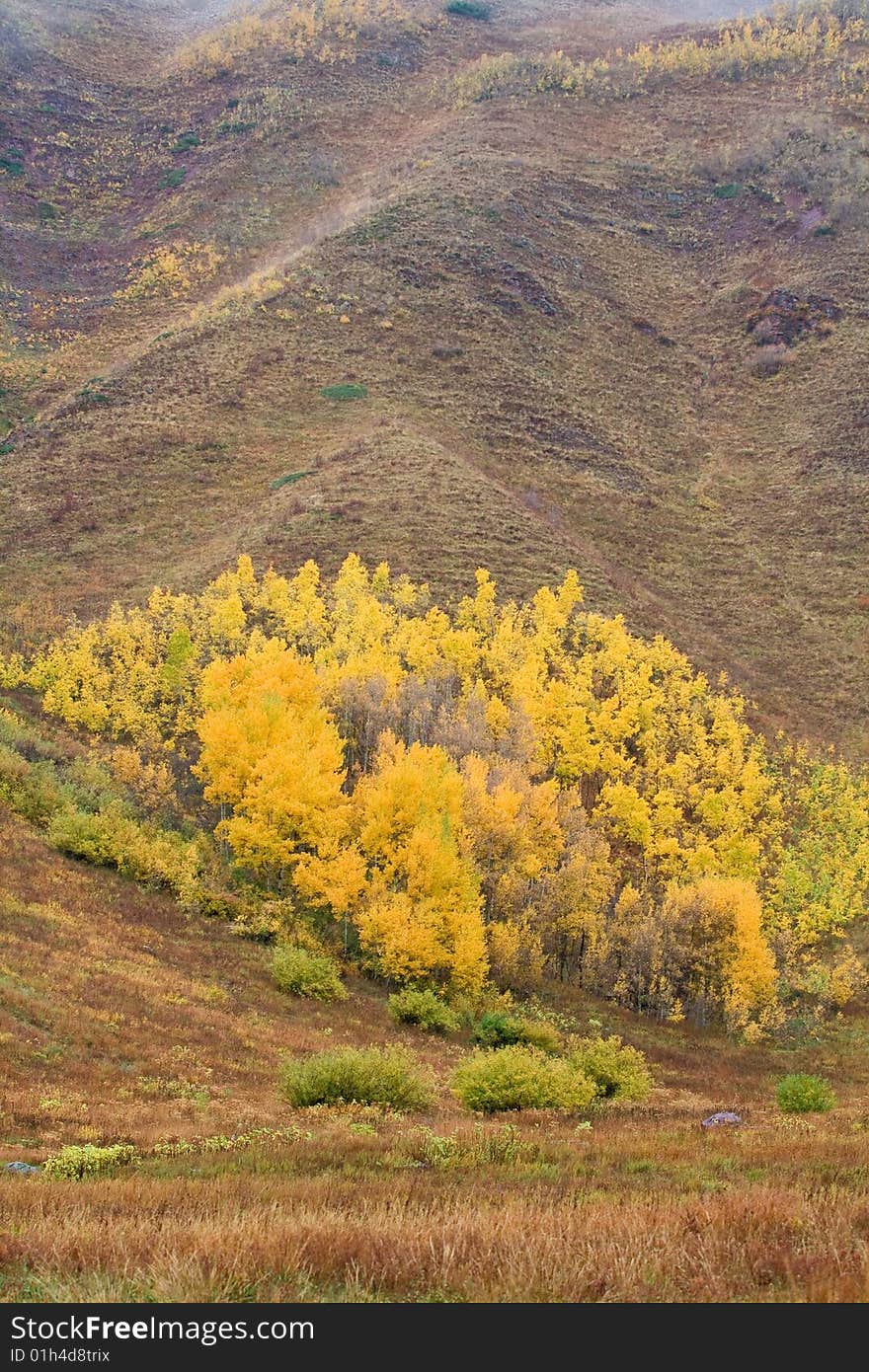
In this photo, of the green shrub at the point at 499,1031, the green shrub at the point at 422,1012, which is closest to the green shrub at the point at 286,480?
the green shrub at the point at 422,1012

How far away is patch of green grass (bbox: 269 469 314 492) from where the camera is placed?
73.9 m

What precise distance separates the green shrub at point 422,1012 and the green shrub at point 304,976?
1.93 m

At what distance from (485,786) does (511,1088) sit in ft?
78.8

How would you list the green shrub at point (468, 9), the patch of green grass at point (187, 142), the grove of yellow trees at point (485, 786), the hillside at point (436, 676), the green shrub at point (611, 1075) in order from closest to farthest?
1. the hillside at point (436, 676)
2. the green shrub at point (611, 1075)
3. the grove of yellow trees at point (485, 786)
4. the patch of green grass at point (187, 142)
5. the green shrub at point (468, 9)

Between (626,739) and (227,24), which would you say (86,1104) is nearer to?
(626,739)

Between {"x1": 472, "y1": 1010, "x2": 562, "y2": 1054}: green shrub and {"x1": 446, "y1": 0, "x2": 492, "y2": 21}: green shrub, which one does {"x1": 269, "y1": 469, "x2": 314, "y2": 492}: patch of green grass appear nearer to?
{"x1": 472, "y1": 1010, "x2": 562, "y2": 1054}: green shrub

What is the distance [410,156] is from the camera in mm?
129500

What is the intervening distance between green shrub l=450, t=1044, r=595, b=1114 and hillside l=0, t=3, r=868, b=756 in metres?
43.9

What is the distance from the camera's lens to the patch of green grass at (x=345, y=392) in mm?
85375

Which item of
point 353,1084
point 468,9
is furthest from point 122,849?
point 468,9

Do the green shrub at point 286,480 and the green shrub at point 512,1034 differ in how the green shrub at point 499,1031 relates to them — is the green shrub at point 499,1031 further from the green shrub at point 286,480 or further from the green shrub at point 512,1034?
the green shrub at point 286,480

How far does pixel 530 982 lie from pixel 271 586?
29.3 metres

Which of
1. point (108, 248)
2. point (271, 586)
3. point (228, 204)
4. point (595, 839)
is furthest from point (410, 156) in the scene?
point (595, 839)

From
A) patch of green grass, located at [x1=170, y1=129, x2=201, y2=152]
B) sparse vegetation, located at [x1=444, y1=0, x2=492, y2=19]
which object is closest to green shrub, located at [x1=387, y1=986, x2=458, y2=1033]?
patch of green grass, located at [x1=170, y1=129, x2=201, y2=152]
